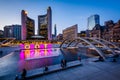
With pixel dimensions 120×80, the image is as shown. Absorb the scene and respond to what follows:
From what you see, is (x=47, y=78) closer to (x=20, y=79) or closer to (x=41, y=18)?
(x=20, y=79)

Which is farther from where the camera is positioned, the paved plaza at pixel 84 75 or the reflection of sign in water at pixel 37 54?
the reflection of sign in water at pixel 37 54

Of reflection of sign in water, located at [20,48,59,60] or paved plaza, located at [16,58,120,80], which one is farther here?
reflection of sign in water, located at [20,48,59,60]

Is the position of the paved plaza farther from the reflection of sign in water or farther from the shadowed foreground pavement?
the reflection of sign in water

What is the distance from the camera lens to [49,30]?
14225cm

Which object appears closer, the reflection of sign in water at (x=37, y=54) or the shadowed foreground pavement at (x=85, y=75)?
the shadowed foreground pavement at (x=85, y=75)

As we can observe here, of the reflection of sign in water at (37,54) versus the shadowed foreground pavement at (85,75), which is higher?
the shadowed foreground pavement at (85,75)

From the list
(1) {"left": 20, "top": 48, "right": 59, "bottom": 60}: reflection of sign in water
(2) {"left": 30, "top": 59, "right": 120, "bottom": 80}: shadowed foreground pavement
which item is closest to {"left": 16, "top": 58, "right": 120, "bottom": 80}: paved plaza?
(2) {"left": 30, "top": 59, "right": 120, "bottom": 80}: shadowed foreground pavement

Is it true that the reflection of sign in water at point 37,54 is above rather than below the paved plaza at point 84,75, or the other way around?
below

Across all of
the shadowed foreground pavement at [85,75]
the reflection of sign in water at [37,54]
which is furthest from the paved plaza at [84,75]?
the reflection of sign in water at [37,54]

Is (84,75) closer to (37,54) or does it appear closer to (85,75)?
(85,75)

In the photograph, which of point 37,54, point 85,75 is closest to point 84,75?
point 85,75

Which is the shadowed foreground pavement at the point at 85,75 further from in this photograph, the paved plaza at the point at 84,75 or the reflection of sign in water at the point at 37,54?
the reflection of sign in water at the point at 37,54

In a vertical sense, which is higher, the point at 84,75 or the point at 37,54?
the point at 84,75

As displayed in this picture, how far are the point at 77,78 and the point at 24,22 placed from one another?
125036mm
